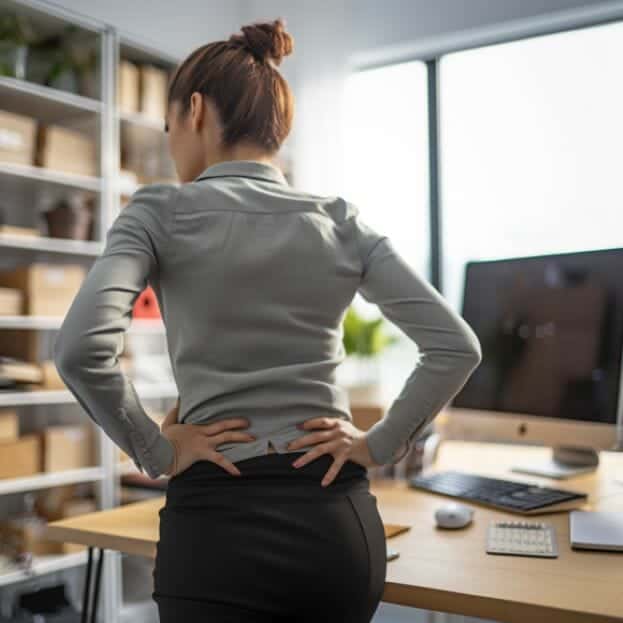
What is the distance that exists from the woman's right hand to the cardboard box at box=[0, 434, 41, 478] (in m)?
2.03

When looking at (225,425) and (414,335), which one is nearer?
(225,425)

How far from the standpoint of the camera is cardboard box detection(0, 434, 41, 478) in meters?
2.88

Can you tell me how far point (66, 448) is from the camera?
3121 mm

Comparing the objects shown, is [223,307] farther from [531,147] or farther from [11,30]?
[531,147]

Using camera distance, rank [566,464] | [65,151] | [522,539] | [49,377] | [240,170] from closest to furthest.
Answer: [240,170] → [522,539] → [566,464] → [49,377] → [65,151]

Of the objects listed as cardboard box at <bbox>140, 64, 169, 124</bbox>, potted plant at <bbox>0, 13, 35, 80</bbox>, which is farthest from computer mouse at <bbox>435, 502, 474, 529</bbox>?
cardboard box at <bbox>140, 64, 169, 124</bbox>

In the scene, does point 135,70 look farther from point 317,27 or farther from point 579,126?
point 579,126

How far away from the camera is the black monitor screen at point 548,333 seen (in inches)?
72.9

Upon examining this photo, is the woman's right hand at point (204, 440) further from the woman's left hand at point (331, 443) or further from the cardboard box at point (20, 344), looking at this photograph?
the cardboard box at point (20, 344)

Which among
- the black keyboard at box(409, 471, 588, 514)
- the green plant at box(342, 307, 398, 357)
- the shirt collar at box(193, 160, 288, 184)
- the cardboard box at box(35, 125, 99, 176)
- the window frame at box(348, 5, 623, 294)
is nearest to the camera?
the shirt collar at box(193, 160, 288, 184)

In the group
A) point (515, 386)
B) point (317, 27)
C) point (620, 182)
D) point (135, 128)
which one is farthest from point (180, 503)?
point (317, 27)

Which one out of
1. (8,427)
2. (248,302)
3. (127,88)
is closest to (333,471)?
(248,302)

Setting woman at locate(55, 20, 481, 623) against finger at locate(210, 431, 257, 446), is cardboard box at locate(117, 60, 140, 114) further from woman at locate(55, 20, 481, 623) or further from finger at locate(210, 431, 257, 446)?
finger at locate(210, 431, 257, 446)

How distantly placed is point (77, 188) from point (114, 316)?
2.51m
